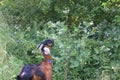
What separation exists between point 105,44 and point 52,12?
4.99 feet

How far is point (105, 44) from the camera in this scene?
5.46m

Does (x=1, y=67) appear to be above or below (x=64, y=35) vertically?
below

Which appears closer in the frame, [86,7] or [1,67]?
[1,67]

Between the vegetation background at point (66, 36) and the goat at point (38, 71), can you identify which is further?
the vegetation background at point (66, 36)

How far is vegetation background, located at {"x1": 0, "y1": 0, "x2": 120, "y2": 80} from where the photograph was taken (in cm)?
511

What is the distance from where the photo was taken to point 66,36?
5355mm

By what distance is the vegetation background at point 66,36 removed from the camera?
5109 mm

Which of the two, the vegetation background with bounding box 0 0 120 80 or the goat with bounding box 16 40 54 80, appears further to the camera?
the vegetation background with bounding box 0 0 120 80

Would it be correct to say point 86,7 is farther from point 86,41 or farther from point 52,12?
point 86,41

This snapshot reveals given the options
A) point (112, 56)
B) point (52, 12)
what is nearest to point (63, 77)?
point (112, 56)

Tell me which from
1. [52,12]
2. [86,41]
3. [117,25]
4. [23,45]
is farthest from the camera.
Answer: [52,12]

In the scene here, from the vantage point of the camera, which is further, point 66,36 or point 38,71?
point 66,36

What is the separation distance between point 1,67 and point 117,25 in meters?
1.84

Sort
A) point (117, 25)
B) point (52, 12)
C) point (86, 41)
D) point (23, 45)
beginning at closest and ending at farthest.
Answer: point (86, 41) < point (117, 25) < point (23, 45) < point (52, 12)
